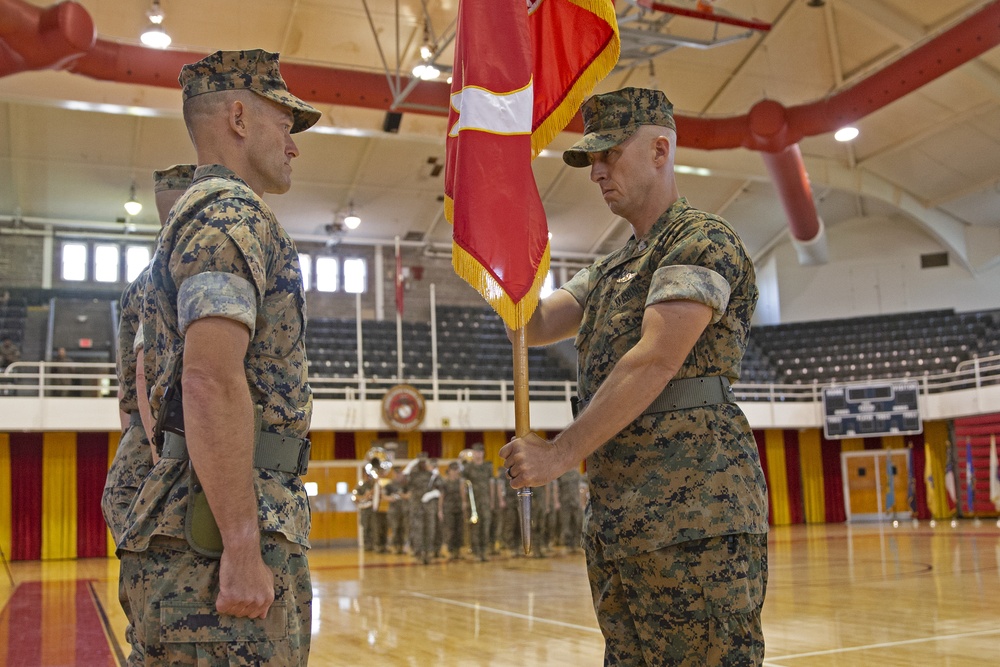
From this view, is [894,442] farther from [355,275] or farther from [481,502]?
[355,275]

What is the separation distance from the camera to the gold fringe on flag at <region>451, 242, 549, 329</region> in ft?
7.51

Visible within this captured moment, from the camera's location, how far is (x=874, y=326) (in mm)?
21891

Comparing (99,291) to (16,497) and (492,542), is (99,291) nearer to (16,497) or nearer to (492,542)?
(16,497)

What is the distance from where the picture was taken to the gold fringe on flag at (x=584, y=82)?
2697 mm

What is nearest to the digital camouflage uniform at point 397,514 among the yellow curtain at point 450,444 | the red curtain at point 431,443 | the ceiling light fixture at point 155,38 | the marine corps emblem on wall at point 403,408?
the marine corps emblem on wall at point 403,408

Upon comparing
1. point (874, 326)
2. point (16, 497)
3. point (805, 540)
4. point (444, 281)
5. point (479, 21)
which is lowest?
point (805, 540)

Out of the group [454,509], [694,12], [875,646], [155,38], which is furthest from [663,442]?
[454,509]

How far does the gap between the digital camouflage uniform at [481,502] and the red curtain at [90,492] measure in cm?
673

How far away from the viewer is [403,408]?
17.1 m

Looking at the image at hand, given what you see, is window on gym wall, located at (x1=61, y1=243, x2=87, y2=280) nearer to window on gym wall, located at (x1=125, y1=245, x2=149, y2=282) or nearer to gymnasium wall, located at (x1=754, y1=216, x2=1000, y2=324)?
window on gym wall, located at (x1=125, y1=245, x2=149, y2=282)

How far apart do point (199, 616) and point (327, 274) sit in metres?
20.3

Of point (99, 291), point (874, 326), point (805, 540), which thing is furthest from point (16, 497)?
point (874, 326)

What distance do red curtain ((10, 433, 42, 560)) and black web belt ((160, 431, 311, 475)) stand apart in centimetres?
1590

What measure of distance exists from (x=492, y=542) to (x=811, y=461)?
1050 cm
